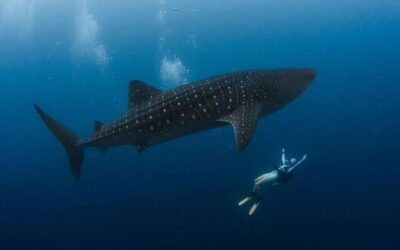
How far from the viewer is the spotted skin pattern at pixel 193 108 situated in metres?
7.80

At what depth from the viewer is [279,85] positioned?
8.41 metres

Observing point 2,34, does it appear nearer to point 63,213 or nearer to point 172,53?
point 172,53

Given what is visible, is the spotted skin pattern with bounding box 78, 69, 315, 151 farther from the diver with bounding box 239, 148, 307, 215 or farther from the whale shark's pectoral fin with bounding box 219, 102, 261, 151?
the diver with bounding box 239, 148, 307, 215

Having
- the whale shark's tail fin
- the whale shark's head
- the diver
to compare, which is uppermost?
the whale shark's head

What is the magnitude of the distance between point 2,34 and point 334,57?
66315 millimetres

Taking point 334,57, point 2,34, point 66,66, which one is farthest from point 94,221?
point 2,34

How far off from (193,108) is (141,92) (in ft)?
4.01

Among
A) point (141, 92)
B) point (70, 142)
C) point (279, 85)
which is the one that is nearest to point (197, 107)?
point (141, 92)

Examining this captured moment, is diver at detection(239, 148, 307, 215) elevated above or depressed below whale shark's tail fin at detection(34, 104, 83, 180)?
below

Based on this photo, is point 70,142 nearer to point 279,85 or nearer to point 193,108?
A: point 193,108

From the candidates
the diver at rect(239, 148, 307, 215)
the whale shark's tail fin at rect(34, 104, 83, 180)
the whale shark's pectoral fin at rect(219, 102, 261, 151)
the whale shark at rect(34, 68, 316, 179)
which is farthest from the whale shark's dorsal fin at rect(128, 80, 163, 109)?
the diver at rect(239, 148, 307, 215)

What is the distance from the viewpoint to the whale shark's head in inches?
327

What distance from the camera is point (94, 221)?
67.0ft

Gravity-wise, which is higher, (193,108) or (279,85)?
(279,85)
